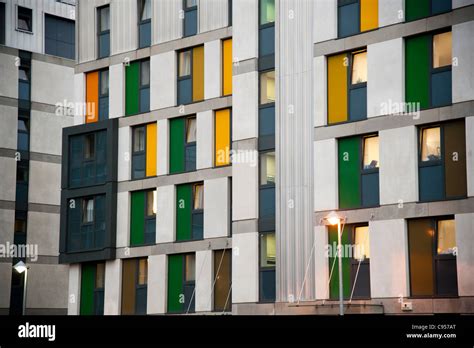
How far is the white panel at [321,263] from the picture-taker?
3878 cm

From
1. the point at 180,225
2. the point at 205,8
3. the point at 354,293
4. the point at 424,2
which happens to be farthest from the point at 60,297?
the point at 424,2

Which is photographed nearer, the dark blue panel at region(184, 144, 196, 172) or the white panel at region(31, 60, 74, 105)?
the dark blue panel at region(184, 144, 196, 172)

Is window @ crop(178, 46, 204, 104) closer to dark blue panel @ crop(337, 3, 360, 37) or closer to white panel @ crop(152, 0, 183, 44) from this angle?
white panel @ crop(152, 0, 183, 44)

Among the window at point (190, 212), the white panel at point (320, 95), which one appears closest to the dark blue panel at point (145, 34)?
the window at point (190, 212)

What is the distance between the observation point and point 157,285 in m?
47.2

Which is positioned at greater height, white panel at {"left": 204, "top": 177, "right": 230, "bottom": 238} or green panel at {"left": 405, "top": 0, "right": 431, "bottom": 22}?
green panel at {"left": 405, "top": 0, "right": 431, "bottom": 22}

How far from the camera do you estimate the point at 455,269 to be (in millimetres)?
35750

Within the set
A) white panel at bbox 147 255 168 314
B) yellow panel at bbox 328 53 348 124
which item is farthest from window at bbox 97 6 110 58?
yellow panel at bbox 328 53 348 124

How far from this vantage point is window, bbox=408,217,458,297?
35906mm

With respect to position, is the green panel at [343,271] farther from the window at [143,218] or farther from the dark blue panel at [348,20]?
the window at [143,218]

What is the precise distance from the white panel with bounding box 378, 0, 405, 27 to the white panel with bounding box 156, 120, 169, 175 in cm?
1334

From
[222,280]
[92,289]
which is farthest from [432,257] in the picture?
[92,289]

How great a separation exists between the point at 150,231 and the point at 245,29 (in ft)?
35.3

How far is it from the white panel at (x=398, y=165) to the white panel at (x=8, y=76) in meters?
34.5
